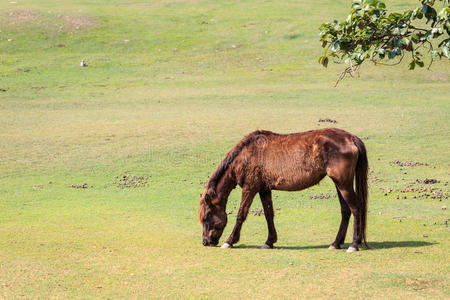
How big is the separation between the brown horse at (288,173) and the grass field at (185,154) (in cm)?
48

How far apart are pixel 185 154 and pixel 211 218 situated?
8351mm

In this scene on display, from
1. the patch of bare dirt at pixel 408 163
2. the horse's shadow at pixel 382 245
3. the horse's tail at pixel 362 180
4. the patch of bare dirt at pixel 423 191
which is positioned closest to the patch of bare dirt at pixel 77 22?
the patch of bare dirt at pixel 408 163

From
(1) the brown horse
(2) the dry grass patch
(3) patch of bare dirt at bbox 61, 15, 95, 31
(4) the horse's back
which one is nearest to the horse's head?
(1) the brown horse

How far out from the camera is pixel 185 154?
19.4m

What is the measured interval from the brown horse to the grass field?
48 centimetres

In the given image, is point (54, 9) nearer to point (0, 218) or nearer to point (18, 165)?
point (18, 165)

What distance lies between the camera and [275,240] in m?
10.9

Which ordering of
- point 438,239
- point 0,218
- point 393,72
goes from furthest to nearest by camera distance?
1. point 393,72
2. point 0,218
3. point 438,239

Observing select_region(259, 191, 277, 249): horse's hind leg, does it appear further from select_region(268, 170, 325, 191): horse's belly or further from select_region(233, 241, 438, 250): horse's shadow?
select_region(268, 170, 325, 191): horse's belly

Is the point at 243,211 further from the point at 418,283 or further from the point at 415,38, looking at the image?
the point at 415,38

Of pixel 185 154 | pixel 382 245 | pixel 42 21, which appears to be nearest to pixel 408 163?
pixel 185 154

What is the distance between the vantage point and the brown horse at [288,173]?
10.4 m

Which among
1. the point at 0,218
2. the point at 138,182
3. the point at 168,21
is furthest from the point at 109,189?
the point at 168,21

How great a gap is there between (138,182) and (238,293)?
8.93m
